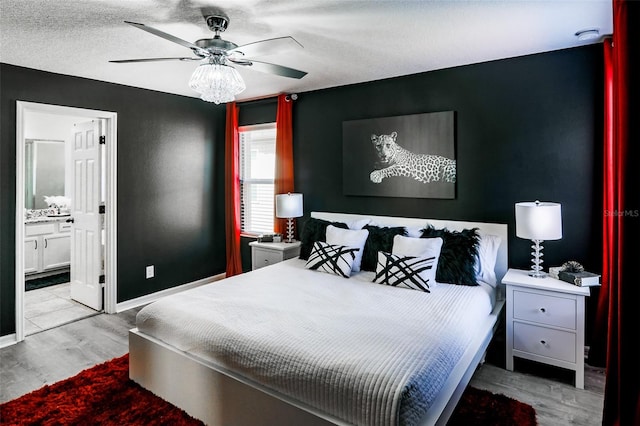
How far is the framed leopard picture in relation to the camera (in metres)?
3.58

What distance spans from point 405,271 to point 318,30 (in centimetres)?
184

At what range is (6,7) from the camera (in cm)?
223

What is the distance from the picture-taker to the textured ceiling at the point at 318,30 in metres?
2.24

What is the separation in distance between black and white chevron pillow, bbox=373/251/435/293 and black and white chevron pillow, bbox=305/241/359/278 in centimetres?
30

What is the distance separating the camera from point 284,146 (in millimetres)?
4648

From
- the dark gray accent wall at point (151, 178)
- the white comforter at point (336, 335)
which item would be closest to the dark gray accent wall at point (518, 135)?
the white comforter at point (336, 335)

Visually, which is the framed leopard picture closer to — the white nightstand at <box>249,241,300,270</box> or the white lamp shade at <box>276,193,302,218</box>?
the white lamp shade at <box>276,193,302,218</box>

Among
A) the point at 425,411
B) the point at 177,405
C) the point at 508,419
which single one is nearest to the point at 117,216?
the point at 177,405

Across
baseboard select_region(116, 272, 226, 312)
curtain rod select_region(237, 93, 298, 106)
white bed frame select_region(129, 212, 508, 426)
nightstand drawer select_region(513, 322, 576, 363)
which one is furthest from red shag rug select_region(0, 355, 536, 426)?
curtain rod select_region(237, 93, 298, 106)

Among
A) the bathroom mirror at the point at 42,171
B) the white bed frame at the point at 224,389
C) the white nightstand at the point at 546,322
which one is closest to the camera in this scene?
the white bed frame at the point at 224,389

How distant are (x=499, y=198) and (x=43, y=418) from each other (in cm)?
365

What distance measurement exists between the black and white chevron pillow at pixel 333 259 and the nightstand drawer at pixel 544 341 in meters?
1.35

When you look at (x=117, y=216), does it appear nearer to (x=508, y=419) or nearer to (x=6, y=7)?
(x=6, y=7)

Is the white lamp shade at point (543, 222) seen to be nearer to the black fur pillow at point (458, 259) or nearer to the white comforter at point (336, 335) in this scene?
the black fur pillow at point (458, 259)
